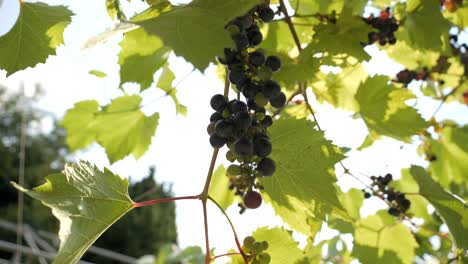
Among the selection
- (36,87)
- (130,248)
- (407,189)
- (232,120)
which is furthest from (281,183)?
(36,87)

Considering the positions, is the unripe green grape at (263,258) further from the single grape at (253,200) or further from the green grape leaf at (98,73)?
the green grape leaf at (98,73)

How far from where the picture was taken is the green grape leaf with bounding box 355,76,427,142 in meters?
1.29

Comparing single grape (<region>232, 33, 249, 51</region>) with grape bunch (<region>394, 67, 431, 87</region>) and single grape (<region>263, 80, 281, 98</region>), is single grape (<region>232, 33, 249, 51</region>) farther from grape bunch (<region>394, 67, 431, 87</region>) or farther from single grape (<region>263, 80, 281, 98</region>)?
grape bunch (<region>394, 67, 431, 87</region>)

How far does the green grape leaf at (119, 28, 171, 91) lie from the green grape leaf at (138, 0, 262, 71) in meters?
0.62

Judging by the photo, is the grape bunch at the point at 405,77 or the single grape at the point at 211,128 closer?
the single grape at the point at 211,128

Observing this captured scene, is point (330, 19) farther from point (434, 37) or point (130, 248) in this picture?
point (130, 248)

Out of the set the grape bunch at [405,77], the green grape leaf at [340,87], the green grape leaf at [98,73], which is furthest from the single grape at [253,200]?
the green grape leaf at [98,73]

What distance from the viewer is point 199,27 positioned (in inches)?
26.0

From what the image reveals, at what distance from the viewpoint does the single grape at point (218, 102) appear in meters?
0.85

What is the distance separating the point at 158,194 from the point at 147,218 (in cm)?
89

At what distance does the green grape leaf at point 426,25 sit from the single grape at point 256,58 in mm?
600

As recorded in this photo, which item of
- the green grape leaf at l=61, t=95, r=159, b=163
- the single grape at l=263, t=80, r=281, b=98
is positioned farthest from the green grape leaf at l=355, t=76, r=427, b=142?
the green grape leaf at l=61, t=95, r=159, b=163

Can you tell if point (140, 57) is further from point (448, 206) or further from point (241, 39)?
point (448, 206)

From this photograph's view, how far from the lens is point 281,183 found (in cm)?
93
